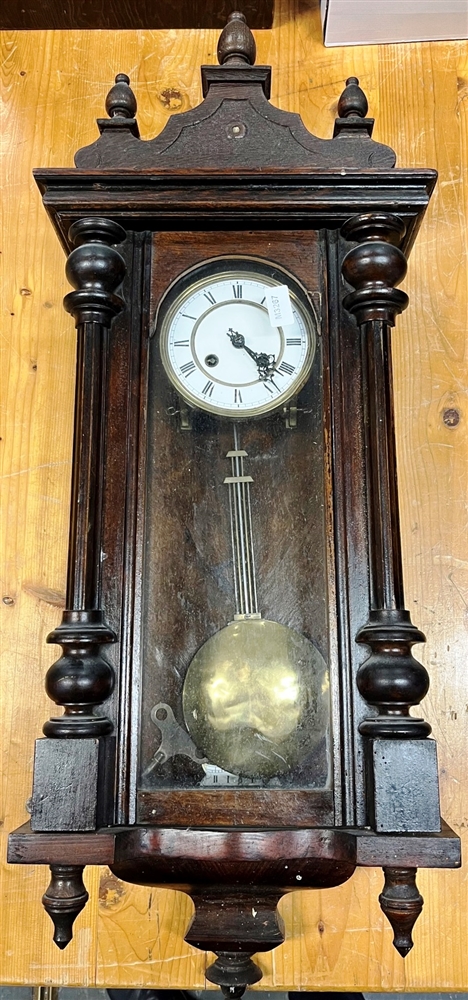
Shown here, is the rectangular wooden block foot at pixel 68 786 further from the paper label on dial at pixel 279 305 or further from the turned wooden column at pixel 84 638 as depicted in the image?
the paper label on dial at pixel 279 305

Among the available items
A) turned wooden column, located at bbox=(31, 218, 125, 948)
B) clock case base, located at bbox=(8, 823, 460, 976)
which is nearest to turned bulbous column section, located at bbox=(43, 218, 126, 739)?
turned wooden column, located at bbox=(31, 218, 125, 948)

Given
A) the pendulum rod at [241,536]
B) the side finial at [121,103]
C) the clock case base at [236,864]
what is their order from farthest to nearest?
the side finial at [121,103] < the pendulum rod at [241,536] < the clock case base at [236,864]

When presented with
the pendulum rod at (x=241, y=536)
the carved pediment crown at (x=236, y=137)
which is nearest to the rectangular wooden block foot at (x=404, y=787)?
the pendulum rod at (x=241, y=536)

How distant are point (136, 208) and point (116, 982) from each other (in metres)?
0.89

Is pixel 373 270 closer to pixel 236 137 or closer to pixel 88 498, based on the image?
pixel 236 137

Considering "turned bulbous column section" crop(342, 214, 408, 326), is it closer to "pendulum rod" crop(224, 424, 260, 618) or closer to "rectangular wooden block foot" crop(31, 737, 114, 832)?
"pendulum rod" crop(224, 424, 260, 618)

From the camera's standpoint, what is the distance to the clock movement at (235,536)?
2.63 feet

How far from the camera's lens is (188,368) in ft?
3.00

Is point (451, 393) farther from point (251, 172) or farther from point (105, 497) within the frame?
point (105, 497)

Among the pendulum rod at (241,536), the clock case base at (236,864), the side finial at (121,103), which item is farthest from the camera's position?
the side finial at (121,103)

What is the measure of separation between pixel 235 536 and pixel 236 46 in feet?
1.84

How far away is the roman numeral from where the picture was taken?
0.91 m

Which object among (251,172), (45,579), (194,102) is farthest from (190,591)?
(194,102)

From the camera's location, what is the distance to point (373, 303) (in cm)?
Result: 90
